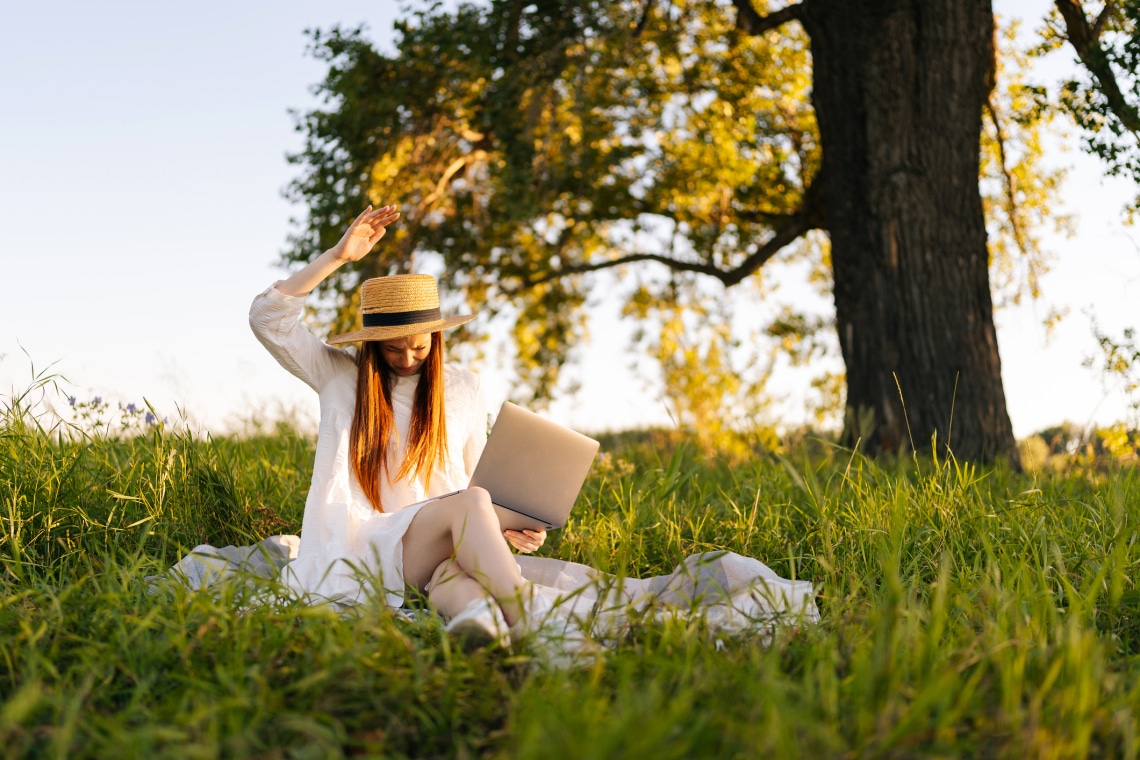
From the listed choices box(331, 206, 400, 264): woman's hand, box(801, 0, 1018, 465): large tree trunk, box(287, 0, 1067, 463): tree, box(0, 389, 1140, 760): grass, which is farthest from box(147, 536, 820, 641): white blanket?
box(801, 0, 1018, 465): large tree trunk

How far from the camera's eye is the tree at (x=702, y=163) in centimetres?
670

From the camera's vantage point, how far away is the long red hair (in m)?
3.72

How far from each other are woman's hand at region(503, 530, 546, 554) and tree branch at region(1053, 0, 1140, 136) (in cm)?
481

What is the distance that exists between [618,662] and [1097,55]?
5.70 meters

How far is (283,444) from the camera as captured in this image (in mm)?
6062

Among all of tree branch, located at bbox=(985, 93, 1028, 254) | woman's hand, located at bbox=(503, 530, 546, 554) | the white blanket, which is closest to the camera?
the white blanket

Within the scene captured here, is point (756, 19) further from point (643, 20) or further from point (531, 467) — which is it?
point (531, 467)

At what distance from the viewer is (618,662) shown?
2357 millimetres

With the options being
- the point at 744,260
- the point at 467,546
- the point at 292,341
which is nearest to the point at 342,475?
the point at 292,341

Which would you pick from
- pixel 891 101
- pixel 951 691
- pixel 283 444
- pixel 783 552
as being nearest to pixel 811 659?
pixel 951 691

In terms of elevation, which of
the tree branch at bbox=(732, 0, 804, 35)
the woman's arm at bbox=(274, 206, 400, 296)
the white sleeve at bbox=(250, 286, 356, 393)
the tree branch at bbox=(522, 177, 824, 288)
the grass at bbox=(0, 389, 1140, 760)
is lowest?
the grass at bbox=(0, 389, 1140, 760)

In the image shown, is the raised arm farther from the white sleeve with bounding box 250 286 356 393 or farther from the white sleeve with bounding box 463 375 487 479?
the white sleeve with bounding box 463 375 487 479

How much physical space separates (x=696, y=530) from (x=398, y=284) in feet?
5.40

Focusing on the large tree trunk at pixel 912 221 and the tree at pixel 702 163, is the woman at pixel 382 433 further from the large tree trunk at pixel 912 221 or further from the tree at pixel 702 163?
the large tree trunk at pixel 912 221
